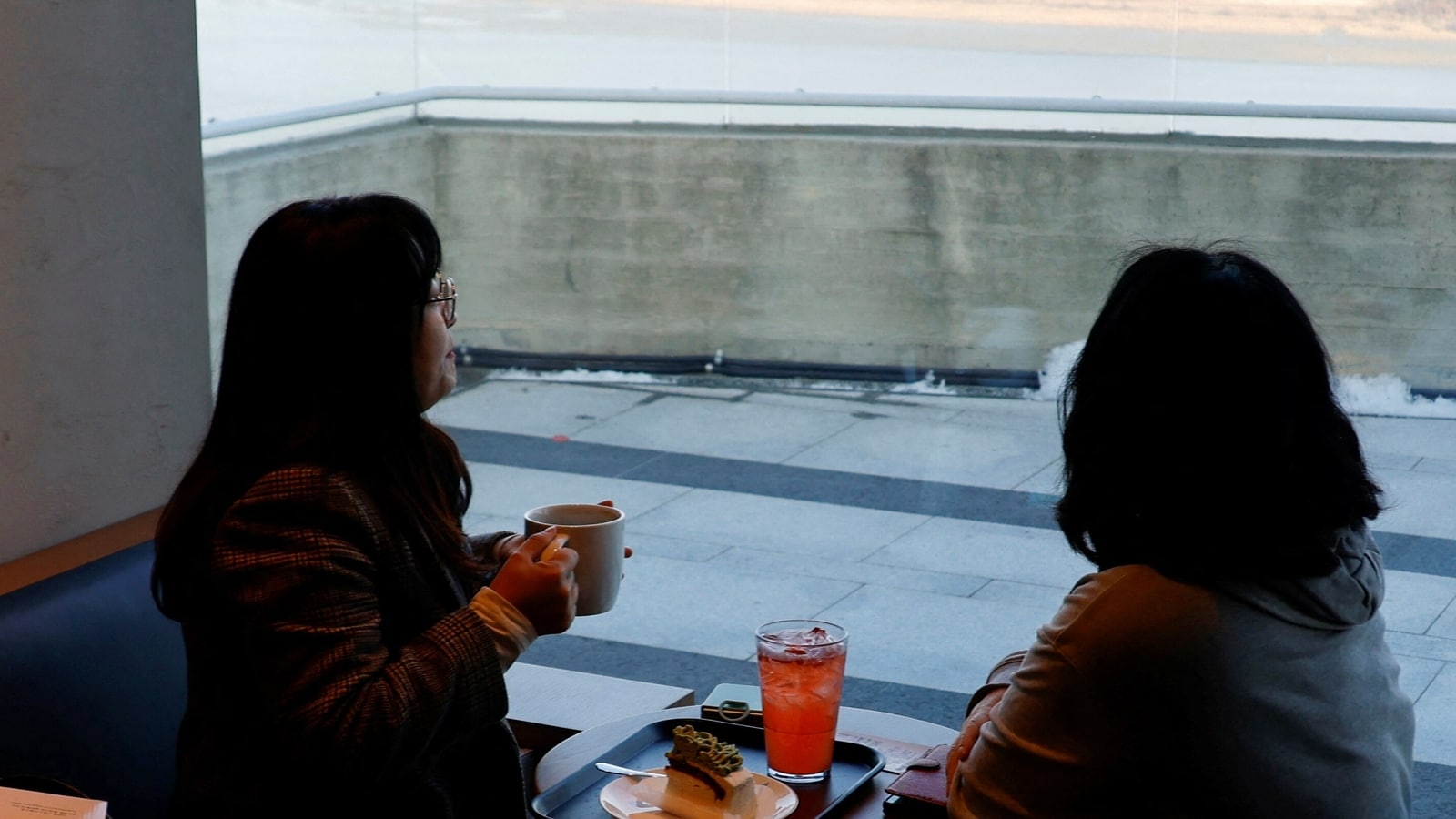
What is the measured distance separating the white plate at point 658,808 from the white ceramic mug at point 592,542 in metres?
0.19

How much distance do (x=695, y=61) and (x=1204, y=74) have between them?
2.23 m

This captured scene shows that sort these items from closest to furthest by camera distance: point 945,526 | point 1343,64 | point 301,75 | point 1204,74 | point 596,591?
point 596,591 → point 945,526 → point 1343,64 → point 1204,74 → point 301,75

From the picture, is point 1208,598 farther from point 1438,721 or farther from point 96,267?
point 1438,721

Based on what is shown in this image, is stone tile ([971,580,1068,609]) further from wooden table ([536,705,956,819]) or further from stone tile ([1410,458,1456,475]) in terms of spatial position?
wooden table ([536,705,956,819])

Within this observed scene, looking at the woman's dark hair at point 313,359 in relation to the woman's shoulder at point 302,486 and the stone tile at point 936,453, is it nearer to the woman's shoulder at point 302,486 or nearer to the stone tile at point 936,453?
the woman's shoulder at point 302,486

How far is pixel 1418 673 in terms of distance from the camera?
134 inches

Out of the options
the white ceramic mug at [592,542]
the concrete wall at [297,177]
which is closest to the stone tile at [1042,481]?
the concrete wall at [297,177]

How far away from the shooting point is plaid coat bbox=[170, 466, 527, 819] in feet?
3.75

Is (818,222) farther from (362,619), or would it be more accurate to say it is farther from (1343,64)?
(362,619)

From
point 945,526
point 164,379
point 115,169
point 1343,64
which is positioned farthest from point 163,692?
point 1343,64

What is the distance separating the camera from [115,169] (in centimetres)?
196

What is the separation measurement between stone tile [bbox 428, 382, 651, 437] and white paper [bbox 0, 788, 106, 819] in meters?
4.21

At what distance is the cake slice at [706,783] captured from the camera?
1339 millimetres

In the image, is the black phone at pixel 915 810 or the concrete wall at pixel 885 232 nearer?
the black phone at pixel 915 810
